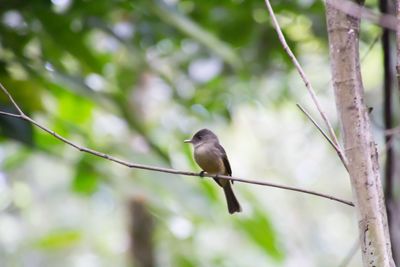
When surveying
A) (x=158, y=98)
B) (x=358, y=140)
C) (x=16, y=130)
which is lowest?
(x=358, y=140)

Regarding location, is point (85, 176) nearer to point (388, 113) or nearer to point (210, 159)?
point (210, 159)

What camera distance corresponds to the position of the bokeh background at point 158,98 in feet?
12.7

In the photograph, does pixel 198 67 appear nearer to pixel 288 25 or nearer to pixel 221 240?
pixel 288 25

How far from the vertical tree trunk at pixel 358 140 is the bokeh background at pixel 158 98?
493mm

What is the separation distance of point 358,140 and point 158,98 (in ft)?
13.7

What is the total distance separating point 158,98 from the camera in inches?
235

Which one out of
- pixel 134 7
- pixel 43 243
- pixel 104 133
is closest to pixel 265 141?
pixel 104 133

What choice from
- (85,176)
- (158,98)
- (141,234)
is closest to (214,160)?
(85,176)

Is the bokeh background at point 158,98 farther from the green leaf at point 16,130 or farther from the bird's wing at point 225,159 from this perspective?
the bird's wing at point 225,159

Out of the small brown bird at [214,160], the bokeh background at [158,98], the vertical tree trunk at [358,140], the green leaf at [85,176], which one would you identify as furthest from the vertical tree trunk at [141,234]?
the vertical tree trunk at [358,140]

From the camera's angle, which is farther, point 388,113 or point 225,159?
point 225,159

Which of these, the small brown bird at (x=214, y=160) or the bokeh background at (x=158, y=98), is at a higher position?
the bokeh background at (x=158, y=98)

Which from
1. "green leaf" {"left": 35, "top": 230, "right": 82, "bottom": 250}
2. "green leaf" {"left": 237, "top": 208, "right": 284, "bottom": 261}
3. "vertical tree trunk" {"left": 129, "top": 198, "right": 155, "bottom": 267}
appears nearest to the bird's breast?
"green leaf" {"left": 237, "top": 208, "right": 284, "bottom": 261}

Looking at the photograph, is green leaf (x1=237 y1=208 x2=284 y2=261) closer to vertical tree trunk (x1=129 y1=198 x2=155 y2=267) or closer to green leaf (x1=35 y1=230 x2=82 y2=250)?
vertical tree trunk (x1=129 y1=198 x2=155 y2=267)
